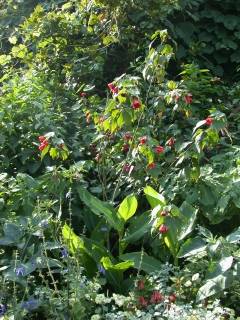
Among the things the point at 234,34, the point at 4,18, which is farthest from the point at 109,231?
the point at 4,18

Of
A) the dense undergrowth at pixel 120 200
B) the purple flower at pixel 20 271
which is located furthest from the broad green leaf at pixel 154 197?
the purple flower at pixel 20 271

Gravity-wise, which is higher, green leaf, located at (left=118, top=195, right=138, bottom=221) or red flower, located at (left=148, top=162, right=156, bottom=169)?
red flower, located at (left=148, top=162, right=156, bottom=169)

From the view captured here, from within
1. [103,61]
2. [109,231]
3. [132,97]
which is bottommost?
[109,231]

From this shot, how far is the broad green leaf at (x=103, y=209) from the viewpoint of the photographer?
3.32 meters

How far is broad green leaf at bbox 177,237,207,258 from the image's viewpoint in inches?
116

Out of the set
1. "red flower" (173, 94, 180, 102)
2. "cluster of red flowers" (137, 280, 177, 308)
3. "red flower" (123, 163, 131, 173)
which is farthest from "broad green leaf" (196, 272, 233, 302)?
"red flower" (173, 94, 180, 102)

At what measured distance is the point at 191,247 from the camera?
297 cm

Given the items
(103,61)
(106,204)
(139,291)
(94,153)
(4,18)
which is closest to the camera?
(139,291)

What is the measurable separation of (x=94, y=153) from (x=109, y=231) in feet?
2.34

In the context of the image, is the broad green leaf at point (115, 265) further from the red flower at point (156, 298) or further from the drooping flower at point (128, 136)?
the drooping flower at point (128, 136)

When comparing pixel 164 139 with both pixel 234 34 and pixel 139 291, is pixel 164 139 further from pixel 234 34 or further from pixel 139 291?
pixel 234 34

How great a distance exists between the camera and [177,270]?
307 cm

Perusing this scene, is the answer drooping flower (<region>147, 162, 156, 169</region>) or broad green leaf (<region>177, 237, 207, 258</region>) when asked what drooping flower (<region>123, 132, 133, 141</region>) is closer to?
drooping flower (<region>147, 162, 156, 169</region>)

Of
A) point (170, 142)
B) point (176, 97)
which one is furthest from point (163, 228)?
point (176, 97)
